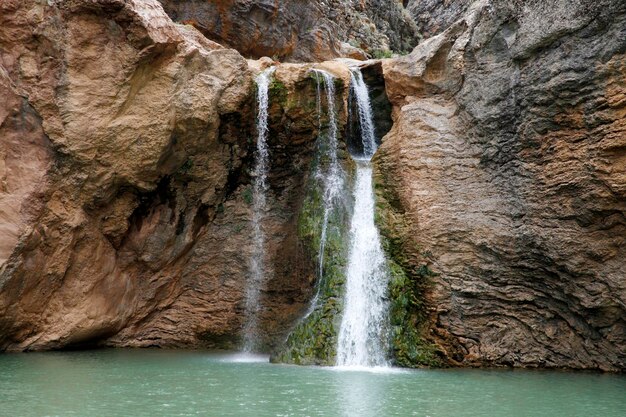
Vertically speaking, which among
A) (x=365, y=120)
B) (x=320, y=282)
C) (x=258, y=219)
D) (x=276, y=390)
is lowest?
(x=276, y=390)

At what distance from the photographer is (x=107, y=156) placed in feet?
47.2

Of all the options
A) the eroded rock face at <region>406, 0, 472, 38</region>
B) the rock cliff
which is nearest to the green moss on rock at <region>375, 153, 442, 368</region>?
the rock cliff

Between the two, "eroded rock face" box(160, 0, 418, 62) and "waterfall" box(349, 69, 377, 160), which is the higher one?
"eroded rock face" box(160, 0, 418, 62)

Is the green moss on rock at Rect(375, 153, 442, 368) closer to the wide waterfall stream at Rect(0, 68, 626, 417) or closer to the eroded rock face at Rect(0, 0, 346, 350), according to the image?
the wide waterfall stream at Rect(0, 68, 626, 417)

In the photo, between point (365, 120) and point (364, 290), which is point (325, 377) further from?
point (365, 120)

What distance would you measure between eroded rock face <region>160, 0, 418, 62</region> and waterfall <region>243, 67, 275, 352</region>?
333 inches

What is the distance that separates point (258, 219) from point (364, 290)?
3.84 metres

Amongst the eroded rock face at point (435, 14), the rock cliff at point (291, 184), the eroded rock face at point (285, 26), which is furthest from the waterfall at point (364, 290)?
the eroded rock face at point (435, 14)

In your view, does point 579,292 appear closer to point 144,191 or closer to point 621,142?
point 621,142

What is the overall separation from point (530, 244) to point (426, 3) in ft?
92.2

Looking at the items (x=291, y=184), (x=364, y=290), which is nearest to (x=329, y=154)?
(x=291, y=184)

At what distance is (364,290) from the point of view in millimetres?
14008

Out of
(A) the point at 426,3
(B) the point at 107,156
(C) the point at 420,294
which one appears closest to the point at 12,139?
(B) the point at 107,156

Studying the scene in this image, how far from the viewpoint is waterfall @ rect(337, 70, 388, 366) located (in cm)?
1322
